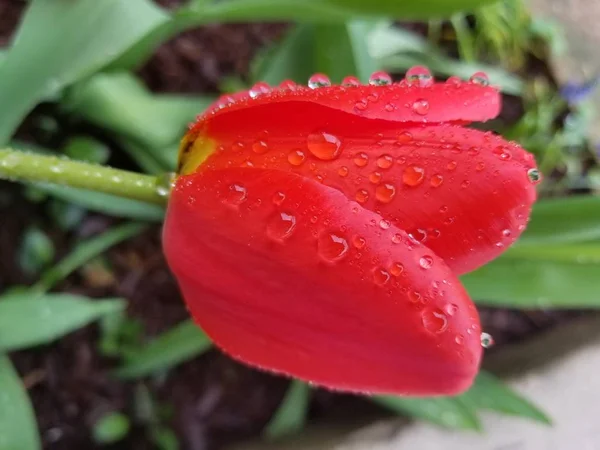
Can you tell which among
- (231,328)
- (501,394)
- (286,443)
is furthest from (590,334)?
(231,328)

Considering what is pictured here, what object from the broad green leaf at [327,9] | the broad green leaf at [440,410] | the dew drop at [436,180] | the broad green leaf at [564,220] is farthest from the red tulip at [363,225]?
the broad green leaf at [440,410]

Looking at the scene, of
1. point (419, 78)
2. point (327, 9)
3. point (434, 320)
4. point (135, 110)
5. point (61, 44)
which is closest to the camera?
point (434, 320)

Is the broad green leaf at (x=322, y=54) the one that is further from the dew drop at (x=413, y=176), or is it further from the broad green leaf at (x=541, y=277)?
the dew drop at (x=413, y=176)

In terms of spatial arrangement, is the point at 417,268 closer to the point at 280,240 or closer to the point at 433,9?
the point at 280,240

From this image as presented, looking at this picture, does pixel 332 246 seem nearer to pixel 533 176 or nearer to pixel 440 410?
pixel 533 176

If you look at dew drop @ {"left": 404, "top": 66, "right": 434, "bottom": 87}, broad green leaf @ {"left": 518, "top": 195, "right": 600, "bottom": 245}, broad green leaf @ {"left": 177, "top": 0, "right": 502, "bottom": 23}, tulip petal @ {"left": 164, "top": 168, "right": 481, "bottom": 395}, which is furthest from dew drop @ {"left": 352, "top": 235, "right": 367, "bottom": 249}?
broad green leaf @ {"left": 518, "top": 195, "right": 600, "bottom": 245}

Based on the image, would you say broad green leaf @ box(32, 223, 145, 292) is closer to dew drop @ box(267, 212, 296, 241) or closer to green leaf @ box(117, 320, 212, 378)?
green leaf @ box(117, 320, 212, 378)

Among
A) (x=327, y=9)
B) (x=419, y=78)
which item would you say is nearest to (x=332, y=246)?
(x=419, y=78)
